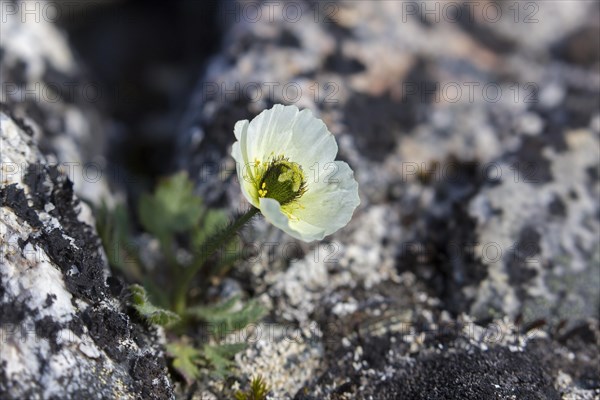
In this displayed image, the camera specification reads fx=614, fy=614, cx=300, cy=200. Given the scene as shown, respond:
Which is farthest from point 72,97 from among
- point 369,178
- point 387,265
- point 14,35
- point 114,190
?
point 387,265

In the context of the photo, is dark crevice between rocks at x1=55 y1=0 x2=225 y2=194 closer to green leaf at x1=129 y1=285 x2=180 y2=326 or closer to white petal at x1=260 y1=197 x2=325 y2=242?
green leaf at x1=129 y1=285 x2=180 y2=326

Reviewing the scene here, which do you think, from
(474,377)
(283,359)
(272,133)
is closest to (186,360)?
(283,359)

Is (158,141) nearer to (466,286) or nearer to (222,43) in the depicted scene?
(222,43)

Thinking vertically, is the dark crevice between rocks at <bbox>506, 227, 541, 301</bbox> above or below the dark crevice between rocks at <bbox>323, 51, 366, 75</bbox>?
below

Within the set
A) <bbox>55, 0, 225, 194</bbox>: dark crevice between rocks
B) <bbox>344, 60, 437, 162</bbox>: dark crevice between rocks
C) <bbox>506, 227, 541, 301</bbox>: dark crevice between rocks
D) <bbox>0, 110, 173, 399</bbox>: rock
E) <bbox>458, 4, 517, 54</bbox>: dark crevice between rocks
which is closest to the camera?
<bbox>0, 110, 173, 399</bbox>: rock

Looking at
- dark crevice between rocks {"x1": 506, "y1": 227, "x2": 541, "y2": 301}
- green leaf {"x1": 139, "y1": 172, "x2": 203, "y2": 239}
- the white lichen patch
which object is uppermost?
green leaf {"x1": 139, "y1": 172, "x2": 203, "y2": 239}

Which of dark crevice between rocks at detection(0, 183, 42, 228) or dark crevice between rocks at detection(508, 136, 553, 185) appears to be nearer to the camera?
dark crevice between rocks at detection(0, 183, 42, 228)

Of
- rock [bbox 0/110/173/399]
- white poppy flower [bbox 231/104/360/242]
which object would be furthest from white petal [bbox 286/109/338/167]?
rock [bbox 0/110/173/399]
